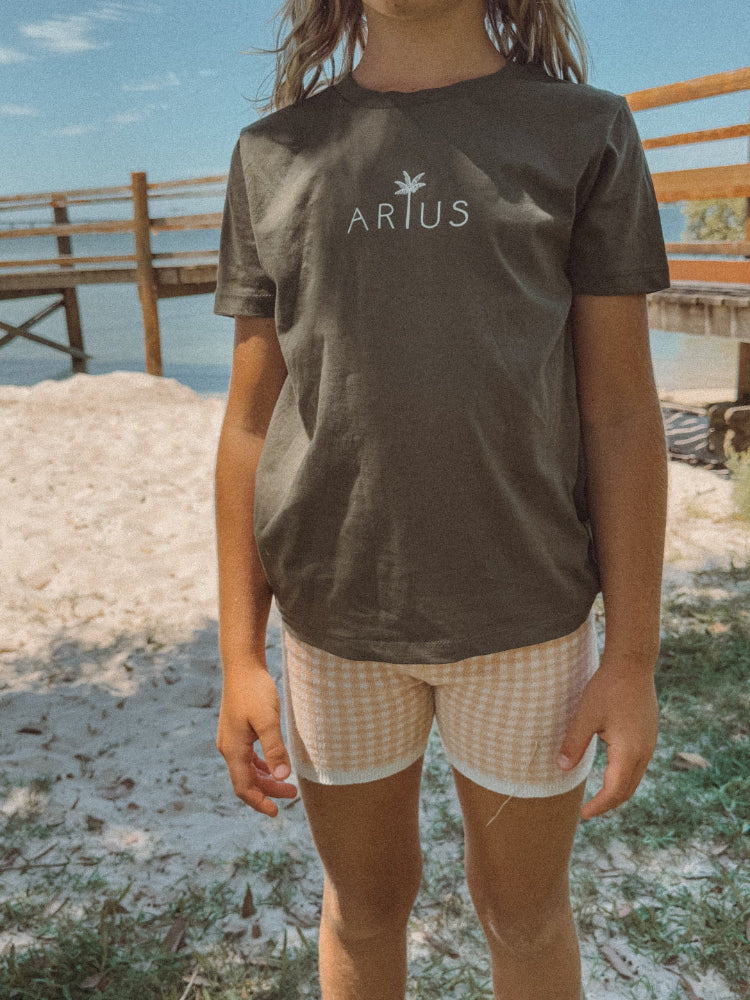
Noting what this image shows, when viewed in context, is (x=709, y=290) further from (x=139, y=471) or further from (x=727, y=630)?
(x=139, y=471)

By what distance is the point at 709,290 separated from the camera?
6.11 meters

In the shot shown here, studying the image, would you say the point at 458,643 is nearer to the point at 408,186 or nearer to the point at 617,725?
the point at 617,725

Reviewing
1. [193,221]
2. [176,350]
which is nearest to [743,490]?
[193,221]

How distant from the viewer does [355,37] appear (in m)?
1.43

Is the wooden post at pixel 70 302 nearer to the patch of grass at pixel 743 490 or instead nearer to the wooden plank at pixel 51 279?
the wooden plank at pixel 51 279

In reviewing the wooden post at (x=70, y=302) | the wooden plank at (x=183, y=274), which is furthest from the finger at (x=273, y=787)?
the wooden post at (x=70, y=302)

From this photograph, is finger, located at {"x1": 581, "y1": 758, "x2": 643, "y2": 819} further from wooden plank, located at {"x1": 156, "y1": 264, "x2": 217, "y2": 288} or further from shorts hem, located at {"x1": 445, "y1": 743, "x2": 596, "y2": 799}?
wooden plank, located at {"x1": 156, "y1": 264, "x2": 217, "y2": 288}

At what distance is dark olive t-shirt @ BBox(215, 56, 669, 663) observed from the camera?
1120 mm

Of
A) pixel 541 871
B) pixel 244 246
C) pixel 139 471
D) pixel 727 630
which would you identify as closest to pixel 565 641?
pixel 541 871

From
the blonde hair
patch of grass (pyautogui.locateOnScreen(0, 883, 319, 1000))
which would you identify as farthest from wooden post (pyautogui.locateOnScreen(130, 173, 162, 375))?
the blonde hair

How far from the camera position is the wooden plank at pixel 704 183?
5030 mm

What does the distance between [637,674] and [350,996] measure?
0.80 meters

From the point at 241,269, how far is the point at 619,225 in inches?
21.6

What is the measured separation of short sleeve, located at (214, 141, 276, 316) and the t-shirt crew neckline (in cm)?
23
